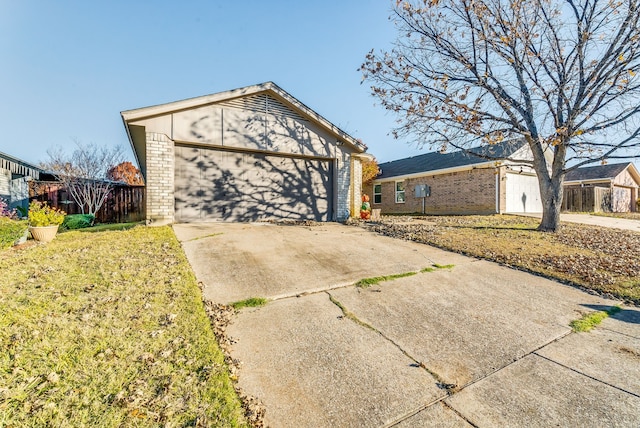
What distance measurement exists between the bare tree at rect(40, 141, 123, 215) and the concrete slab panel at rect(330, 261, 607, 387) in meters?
13.8

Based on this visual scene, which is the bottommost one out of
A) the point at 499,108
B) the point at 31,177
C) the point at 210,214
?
the point at 210,214

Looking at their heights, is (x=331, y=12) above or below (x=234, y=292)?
above

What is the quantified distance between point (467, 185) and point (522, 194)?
3.31m

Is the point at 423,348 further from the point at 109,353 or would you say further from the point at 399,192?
the point at 399,192

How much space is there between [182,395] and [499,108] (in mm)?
11270

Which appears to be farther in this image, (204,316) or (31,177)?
(31,177)

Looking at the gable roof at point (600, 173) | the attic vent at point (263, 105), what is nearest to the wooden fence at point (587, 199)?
the gable roof at point (600, 173)

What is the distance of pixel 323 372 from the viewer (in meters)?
2.20

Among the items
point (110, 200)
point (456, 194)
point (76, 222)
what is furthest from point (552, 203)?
point (110, 200)

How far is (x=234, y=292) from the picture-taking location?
3.62m

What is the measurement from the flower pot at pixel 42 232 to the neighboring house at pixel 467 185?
1569cm

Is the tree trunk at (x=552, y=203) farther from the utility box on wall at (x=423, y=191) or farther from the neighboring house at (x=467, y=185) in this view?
the utility box on wall at (x=423, y=191)

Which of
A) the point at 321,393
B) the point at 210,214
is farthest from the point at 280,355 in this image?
the point at 210,214

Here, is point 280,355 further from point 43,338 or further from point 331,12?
point 331,12
